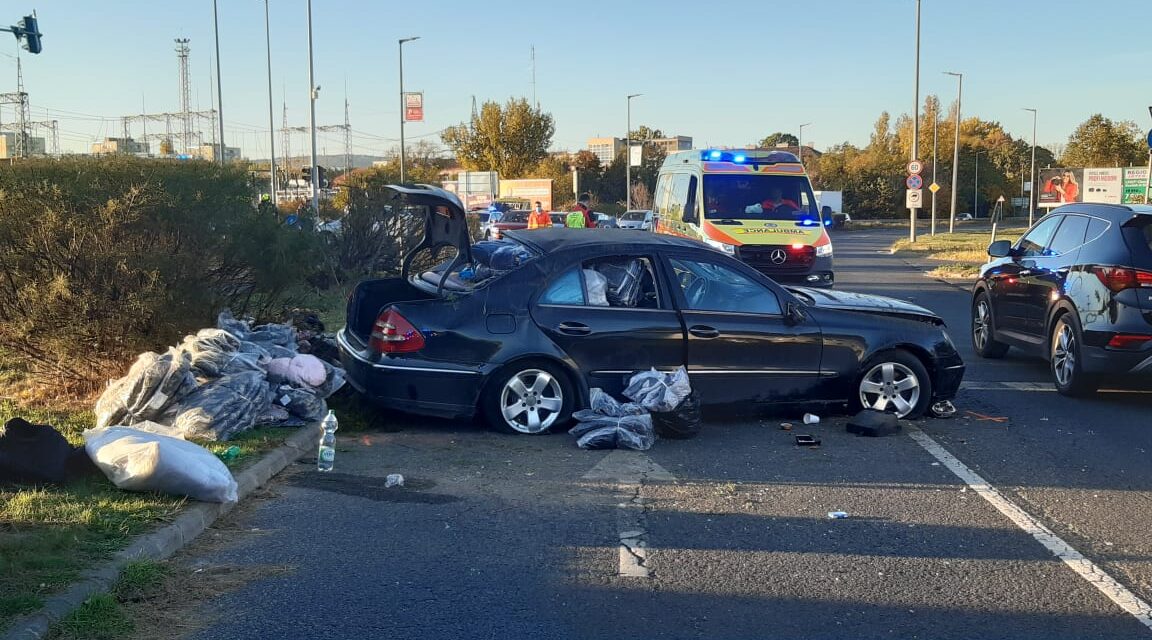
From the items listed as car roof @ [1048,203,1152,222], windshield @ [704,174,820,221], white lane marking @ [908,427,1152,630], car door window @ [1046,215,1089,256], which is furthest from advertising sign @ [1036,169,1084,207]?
white lane marking @ [908,427,1152,630]

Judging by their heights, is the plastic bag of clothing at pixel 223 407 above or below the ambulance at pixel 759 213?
below

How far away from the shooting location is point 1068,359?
9062 mm

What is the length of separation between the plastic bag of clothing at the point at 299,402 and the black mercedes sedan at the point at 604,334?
0.36m

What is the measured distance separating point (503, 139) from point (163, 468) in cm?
5651

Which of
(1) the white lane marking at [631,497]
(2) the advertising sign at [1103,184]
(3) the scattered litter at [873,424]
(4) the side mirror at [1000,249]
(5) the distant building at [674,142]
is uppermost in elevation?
(5) the distant building at [674,142]

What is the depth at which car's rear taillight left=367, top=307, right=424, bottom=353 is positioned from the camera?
23.4ft

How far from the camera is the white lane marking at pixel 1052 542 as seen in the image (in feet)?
14.6

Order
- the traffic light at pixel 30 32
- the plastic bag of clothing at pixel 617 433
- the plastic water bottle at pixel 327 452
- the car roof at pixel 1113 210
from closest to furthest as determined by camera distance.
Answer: the plastic water bottle at pixel 327 452, the plastic bag of clothing at pixel 617 433, the car roof at pixel 1113 210, the traffic light at pixel 30 32

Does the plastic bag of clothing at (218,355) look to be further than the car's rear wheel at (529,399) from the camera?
No

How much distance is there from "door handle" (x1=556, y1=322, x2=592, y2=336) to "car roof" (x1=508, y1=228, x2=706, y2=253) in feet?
2.01

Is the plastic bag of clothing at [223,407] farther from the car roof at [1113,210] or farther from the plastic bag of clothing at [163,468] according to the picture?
the car roof at [1113,210]

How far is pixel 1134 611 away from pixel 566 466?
10.9 ft

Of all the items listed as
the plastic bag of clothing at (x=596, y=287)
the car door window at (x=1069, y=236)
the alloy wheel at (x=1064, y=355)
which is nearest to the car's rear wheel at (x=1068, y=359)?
the alloy wheel at (x=1064, y=355)

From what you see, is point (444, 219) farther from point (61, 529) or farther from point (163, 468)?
point (61, 529)
